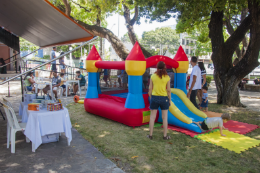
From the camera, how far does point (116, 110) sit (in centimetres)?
594

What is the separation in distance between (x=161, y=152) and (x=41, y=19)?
377cm

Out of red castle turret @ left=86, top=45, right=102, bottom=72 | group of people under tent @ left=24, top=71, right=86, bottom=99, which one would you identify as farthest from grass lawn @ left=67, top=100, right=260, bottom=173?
group of people under tent @ left=24, top=71, right=86, bottom=99

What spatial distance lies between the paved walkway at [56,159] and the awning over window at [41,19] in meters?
2.39

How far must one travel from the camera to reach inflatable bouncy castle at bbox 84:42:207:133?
5508mm

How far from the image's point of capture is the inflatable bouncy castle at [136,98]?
5508 millimetres

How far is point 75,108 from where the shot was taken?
7973 mm

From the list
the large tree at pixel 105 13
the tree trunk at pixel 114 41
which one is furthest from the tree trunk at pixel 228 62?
the tree trunk at pixel 114 41

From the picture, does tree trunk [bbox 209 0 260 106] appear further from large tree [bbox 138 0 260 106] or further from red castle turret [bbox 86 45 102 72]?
red castle turret [bbox 86 45 102 72]

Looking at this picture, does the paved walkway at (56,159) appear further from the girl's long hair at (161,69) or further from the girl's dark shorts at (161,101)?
the girl's long hair at (161,69)

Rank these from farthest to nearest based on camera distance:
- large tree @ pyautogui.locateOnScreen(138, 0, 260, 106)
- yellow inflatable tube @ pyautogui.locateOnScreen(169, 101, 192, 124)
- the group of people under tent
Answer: the group of people under tent
large tree @ pyautogui.locateOnScreen(138, 0, 260, 106)
yellow inflatable tube @ pyautogui.locateOnScreen(169, 101, 192, 124)

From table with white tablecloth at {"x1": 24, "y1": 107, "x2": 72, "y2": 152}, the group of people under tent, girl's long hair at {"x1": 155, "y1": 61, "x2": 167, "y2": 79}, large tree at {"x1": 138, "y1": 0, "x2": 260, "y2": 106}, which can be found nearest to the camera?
table with white tablecloth at {"x1": 24, "y1": 107, "x2": 72, "y2": 152}

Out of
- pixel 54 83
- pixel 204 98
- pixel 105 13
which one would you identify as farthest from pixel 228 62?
pixel 105 13

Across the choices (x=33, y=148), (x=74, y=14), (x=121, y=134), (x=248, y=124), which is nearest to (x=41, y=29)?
(x=33, y=148)

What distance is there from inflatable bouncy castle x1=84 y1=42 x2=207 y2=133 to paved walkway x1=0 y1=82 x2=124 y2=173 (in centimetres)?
155
